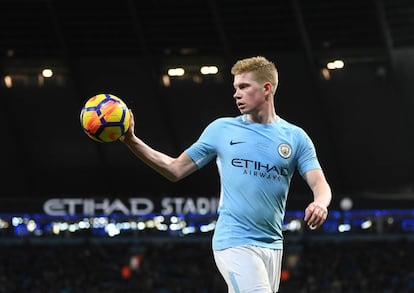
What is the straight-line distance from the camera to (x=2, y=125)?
31.5 metres

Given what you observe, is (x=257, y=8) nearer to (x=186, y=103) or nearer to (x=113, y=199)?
(x=186, y=103)

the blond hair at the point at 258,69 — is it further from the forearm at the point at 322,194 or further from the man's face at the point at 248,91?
the forearm at the point at 322,194

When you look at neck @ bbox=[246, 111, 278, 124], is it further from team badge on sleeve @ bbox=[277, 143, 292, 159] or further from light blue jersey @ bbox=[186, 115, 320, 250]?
team badge on sleeve @ bbox=[277, 143, 292, 159]

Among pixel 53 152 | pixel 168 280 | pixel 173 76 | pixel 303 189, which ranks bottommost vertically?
pixel 168 280

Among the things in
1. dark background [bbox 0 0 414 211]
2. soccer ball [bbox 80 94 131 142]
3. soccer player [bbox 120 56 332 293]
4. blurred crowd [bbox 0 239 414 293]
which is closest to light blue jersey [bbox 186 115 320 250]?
soccer player [bbox 120 56 332 293]

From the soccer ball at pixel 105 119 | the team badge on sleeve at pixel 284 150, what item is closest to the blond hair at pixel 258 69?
the team badge on sleeve at pixel 284 150

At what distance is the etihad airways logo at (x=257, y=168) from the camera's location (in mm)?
5871

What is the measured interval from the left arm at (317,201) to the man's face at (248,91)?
25.4 inches

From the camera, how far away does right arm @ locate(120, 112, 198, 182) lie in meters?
5.86

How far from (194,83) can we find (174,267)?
27.7 ft

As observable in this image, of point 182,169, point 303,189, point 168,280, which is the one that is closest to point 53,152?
point 168,280

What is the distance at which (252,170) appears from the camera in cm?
587

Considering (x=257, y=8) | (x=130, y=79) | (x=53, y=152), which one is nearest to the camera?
(x=257, y=8)

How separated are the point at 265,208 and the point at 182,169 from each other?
2.19ft
